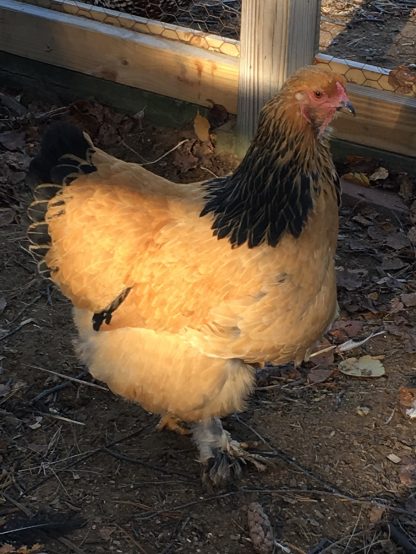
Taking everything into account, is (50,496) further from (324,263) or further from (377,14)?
(377,14)

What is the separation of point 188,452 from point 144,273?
692mm

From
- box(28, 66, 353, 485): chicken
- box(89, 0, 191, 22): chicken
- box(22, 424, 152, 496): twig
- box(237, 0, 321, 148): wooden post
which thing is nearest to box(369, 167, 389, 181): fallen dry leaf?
box(237, 0, 321, 148): wooden post

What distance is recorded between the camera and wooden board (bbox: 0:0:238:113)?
158 inches

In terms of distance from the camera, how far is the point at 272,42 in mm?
3553

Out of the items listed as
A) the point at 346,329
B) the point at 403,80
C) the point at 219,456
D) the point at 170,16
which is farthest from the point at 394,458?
the point at 170,16

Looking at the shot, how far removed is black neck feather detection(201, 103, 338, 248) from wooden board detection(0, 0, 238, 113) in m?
1.58

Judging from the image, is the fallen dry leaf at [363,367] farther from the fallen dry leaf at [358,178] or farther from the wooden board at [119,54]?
the wooden board at [119,54]

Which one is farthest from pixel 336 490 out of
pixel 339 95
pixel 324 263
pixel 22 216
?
pixel 22 216

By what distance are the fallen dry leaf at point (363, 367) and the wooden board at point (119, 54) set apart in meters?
1.53

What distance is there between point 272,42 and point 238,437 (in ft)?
5.62

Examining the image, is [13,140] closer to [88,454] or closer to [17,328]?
[17,328]

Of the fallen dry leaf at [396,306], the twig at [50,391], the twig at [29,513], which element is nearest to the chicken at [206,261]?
the twig at [50,391]

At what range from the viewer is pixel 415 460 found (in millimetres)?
2678

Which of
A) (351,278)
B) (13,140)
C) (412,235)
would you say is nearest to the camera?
(351,278)
